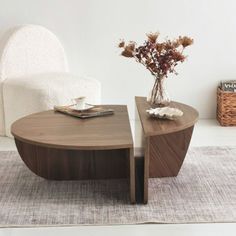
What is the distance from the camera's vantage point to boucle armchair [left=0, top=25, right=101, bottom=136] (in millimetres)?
3832

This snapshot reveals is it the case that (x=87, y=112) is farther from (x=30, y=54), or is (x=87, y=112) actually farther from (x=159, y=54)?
(x=30, y=54)

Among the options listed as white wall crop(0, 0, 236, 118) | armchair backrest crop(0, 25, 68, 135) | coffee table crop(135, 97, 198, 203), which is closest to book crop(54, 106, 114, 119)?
coffee table crop(135, 97, 198, 203)

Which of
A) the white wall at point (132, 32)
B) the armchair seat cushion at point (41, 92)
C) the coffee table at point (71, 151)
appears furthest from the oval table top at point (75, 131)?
the white wall at point (132, 32)

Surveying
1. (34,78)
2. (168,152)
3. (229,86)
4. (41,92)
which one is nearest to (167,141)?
(168,152)

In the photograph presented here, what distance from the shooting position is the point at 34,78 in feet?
13.1

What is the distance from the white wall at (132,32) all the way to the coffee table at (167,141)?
4.47ft

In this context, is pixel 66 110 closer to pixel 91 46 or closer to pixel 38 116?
pixel 38 116

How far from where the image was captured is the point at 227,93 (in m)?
4.33

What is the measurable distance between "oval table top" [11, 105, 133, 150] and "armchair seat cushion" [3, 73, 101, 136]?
53 cm

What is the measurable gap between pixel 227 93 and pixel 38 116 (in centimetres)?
184

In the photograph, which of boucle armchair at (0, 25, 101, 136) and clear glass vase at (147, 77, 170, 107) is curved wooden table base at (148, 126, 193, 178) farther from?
boucle armchair at (0, 25, 101, 136)

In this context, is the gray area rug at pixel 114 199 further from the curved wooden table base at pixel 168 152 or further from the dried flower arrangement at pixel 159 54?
the dried flower arrangement at pixel 159 54

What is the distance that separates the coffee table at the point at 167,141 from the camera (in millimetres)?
2805

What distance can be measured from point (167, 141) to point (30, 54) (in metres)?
1.77
